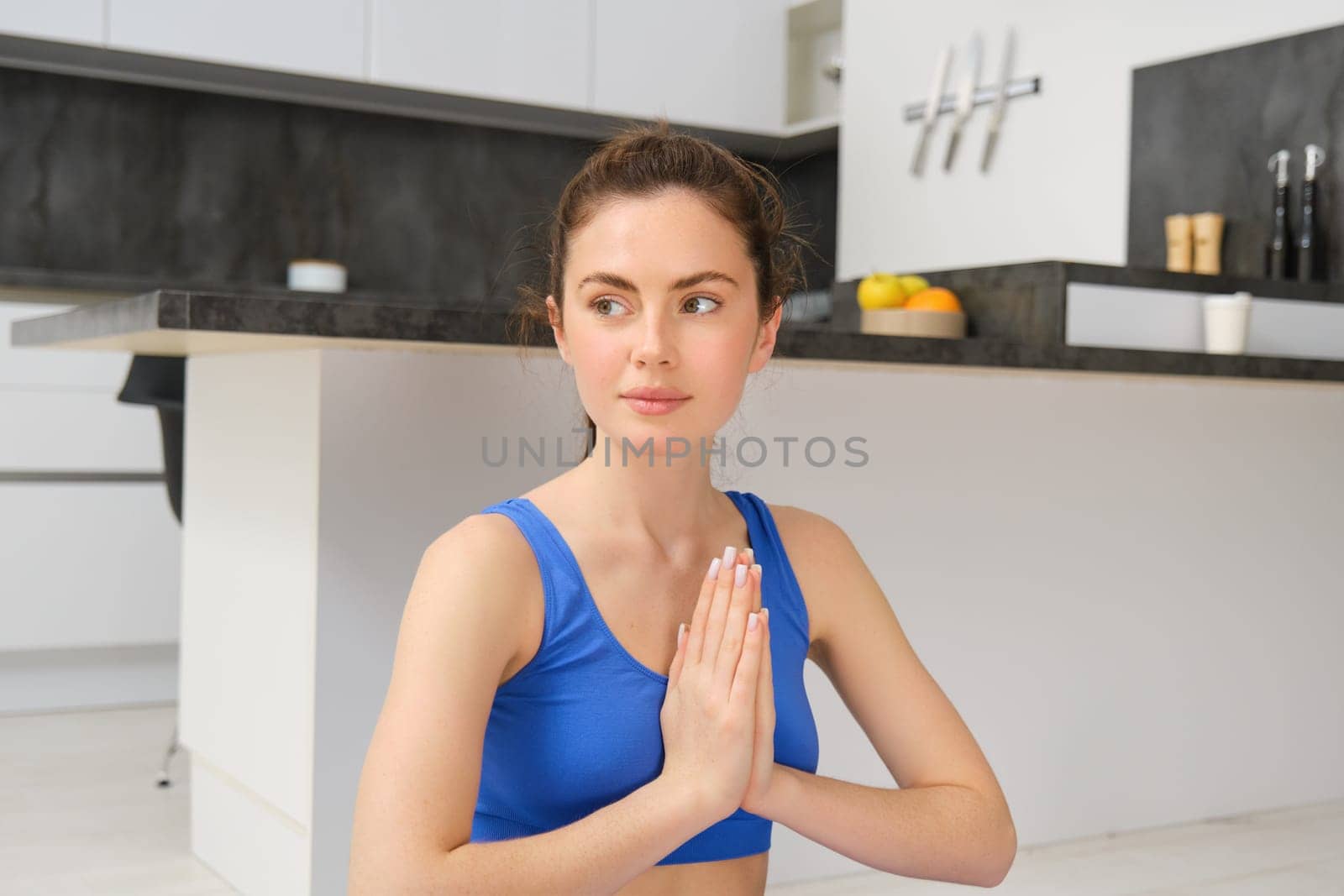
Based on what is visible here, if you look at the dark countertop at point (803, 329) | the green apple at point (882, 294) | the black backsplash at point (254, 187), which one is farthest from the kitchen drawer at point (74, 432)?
the green apple at point (882, 294)

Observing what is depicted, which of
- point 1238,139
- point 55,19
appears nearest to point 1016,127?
point 1238,139

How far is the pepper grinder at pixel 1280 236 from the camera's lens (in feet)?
10.7

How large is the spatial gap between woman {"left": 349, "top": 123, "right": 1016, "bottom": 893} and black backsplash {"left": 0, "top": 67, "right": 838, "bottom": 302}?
2.91 m

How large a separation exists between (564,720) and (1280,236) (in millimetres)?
2710

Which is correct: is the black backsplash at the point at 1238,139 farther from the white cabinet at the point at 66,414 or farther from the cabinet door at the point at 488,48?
the white cabinet at the point at 66,414

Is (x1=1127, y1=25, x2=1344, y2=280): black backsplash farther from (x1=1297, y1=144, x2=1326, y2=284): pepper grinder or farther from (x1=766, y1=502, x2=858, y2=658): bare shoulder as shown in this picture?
(x1=766, y1=502, x2=858, y2=658): bare shoulder

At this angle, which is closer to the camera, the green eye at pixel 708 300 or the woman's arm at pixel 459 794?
the woman's arm at pixel 459 794

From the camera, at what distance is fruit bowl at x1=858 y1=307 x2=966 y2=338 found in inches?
99.8

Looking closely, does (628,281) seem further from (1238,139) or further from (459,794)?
(1238,139)

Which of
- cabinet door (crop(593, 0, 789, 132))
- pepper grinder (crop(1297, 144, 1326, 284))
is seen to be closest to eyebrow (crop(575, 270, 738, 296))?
pepper grinder (crop(1297, 144, 1326, 284))

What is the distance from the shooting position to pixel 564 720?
1103 millimetres

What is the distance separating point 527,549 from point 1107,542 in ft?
5.73

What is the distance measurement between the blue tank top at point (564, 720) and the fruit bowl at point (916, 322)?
1.48m

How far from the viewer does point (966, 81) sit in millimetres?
4293
